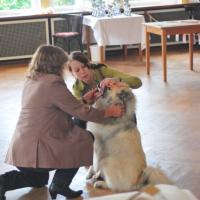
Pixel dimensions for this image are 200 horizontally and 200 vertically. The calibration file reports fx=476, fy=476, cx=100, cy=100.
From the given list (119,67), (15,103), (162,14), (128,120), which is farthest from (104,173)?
(162,14)

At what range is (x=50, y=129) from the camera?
8.63 feet

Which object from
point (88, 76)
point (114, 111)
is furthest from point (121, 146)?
point (88, 76)

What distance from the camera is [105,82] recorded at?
2.74m

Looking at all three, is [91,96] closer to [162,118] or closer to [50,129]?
[50,129]

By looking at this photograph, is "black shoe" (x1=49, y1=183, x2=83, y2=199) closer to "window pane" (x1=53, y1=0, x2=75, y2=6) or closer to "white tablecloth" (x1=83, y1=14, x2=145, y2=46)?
"white tablecloth" (x1=83, y1=14, x2=145, y2=46)

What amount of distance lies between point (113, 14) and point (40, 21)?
1260mm

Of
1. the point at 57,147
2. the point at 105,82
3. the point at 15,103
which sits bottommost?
the point at 15,103

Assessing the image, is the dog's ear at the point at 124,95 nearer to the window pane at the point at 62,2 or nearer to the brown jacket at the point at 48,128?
the brown jacket at the point at 48,128

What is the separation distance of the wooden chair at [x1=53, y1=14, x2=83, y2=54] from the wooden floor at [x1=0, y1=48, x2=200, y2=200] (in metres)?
0.68

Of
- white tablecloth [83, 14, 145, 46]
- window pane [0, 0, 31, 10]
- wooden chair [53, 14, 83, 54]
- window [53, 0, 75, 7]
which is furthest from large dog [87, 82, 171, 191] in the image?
window [53, 0, 75, 7]

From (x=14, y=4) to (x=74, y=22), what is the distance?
121 cm

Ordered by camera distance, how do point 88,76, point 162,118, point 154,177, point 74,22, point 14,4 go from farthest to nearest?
point 14,4 < point 74,22 < point 162,118 < point 88,76 < point 154,177

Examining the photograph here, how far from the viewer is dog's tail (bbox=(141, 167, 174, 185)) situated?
8.21 ft

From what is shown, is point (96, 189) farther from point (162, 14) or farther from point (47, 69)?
point (162, 14)
